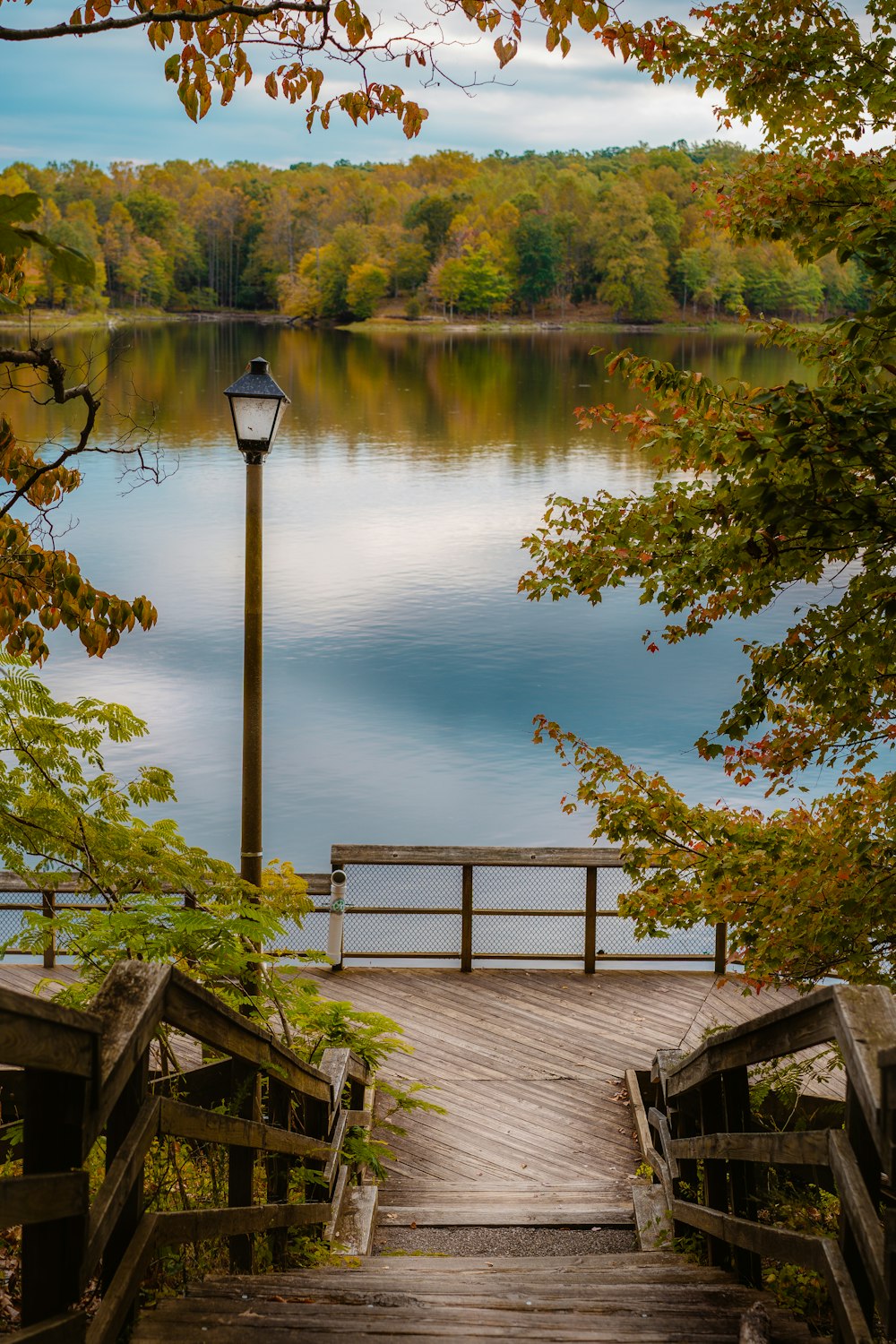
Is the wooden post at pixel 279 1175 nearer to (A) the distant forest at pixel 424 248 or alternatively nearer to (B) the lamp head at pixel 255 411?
(B) the lamp head at pixel 255 411

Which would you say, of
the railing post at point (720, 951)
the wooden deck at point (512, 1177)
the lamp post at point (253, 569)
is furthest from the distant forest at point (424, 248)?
the lamp post at point (253, 569)

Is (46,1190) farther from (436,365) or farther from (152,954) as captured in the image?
(436,365)

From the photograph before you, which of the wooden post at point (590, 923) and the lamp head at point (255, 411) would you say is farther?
the wooden post at point (590, 923)

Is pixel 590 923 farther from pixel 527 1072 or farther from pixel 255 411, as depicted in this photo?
pixel 255 411

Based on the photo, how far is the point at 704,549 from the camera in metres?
5.62

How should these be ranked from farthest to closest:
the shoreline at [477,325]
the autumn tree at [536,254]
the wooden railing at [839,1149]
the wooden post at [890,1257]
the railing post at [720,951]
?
the autumn tree at [536,254] → the shoreline at [477,325] → the railing post at [720,951] → the wooden railing at [839,1149] → the wooden post at [890,1257]

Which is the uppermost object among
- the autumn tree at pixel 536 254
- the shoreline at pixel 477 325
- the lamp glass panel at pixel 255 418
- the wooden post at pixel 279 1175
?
the autumn tree at pixel 536 254

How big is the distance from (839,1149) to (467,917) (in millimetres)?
8910

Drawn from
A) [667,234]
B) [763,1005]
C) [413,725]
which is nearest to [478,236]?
[667,234]

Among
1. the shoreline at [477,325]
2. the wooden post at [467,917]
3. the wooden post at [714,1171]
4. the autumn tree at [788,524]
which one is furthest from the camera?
the shoreline at [477,325]

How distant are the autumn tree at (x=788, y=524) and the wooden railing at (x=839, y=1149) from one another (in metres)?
1.81

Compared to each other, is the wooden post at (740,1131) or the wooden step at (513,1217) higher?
the wooden post at (740,1131)

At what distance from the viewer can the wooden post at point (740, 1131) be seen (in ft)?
12.3

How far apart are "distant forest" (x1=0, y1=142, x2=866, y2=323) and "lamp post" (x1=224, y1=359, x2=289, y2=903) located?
3946 inches
